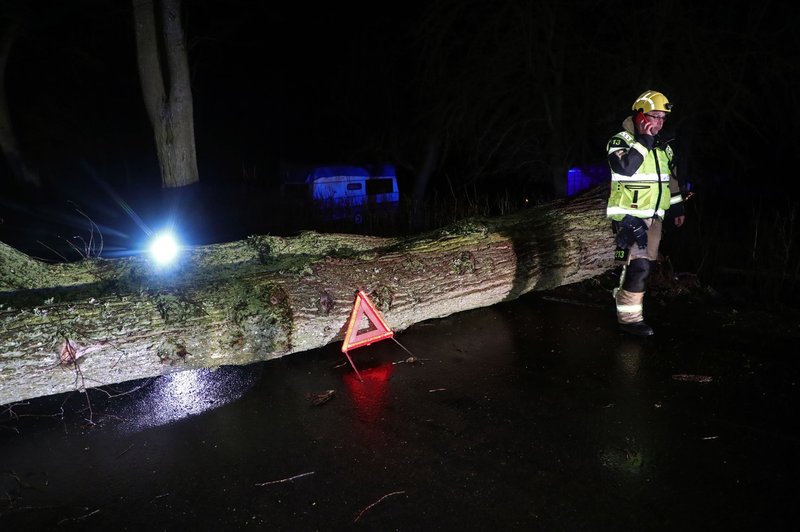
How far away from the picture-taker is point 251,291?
4051mm

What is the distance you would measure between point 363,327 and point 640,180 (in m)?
2.69

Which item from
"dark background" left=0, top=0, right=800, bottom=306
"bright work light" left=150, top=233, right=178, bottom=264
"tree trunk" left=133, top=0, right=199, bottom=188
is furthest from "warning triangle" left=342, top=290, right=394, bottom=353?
"tree trunk" left=133, top=0, right=199, bottom=188

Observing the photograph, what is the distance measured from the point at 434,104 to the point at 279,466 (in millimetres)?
9686

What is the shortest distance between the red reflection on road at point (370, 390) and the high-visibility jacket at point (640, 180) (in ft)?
8.06

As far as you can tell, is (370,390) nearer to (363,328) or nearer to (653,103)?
Result: (363,328)

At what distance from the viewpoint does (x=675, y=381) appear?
3.58 m

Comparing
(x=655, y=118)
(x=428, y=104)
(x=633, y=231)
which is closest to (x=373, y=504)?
(x=633, y=231)

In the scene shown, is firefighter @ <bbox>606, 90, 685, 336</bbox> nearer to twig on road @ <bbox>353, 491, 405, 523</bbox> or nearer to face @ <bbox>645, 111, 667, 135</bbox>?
face @ <bbox>645, 111, 667, 135</bbox>

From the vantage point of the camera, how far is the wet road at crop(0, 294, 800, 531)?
237cm

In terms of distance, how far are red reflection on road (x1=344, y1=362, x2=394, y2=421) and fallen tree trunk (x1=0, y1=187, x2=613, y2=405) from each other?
54cm

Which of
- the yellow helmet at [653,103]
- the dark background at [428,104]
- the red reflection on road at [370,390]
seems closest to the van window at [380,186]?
the dark background at [428,104]

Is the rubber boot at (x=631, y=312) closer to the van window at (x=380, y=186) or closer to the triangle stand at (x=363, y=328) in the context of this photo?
the triangle stand at (x=363, y=328)

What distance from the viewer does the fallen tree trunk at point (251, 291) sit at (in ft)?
11.2

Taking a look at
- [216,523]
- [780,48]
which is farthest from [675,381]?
[780,48]
